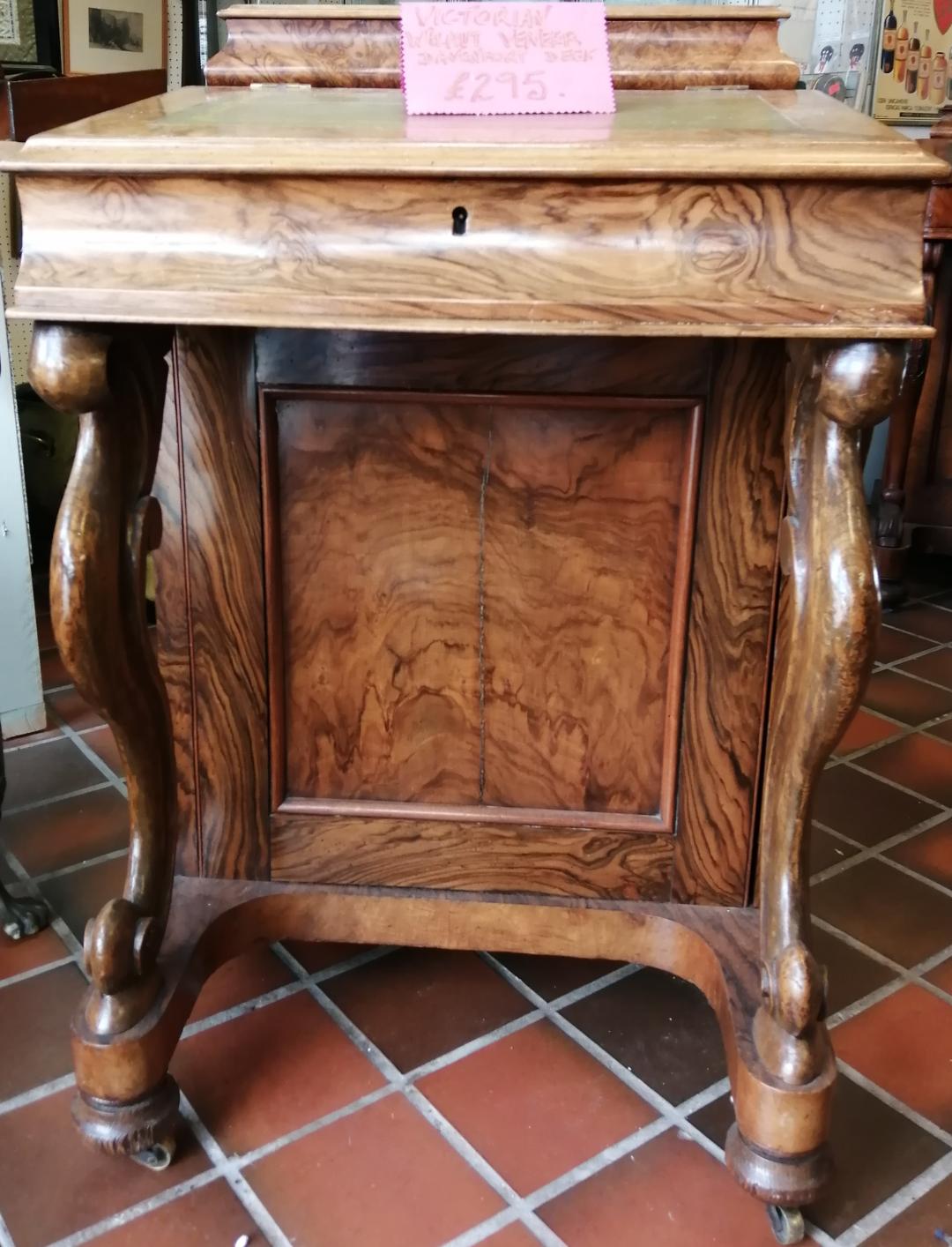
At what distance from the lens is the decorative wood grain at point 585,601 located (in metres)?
1.37

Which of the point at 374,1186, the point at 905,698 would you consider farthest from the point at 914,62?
the point at 374,1186

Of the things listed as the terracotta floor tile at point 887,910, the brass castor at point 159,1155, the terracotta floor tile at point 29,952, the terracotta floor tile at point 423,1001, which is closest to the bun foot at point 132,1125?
the brass castor at point 159,1155

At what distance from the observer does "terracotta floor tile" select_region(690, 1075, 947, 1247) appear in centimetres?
127

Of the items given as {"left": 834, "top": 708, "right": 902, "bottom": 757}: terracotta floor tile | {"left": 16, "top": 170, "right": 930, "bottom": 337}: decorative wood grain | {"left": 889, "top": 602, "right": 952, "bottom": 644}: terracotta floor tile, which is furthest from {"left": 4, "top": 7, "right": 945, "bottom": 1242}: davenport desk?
{"left": 889, "top": 602, "right": 952, "bottom": 644}: terracotta floor tile

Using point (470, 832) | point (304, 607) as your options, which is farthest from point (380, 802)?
point (304, 607)

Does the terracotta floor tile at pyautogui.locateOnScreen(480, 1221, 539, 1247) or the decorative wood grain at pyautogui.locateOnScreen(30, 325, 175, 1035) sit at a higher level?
the decorative wood grain at pyautogui.locateOnScreen(30, 325, 175, 1035)

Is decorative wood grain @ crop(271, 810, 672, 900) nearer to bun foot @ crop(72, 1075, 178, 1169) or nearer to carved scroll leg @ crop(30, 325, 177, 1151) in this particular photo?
carved scroll leg @ crop(30, 325, 177, 1151)

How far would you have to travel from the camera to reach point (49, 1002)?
1577mm

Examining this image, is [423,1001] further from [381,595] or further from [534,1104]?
[381,595]

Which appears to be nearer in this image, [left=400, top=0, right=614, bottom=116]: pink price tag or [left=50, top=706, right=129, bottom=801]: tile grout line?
[left=400, top=0, right=614, bottom=116]: pink price tag

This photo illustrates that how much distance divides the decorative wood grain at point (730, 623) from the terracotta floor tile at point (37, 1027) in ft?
2.55

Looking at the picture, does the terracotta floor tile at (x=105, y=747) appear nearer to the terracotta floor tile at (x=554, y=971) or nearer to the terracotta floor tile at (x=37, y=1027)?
the terracotta floor tile at (x=37, y=1027)

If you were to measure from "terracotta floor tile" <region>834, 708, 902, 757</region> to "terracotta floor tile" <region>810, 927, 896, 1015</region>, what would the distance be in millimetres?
657

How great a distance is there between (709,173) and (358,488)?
0.57 m
